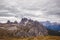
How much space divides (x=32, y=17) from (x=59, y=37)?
810 mm

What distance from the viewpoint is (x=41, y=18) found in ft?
13.1

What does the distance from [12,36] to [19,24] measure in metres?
0.33

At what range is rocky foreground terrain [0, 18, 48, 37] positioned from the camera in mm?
3906

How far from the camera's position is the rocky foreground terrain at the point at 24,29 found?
154 inches

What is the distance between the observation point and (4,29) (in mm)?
3914

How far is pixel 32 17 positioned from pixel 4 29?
2.40 ft

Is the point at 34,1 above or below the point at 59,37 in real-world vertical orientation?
above

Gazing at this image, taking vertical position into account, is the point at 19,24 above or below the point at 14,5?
below

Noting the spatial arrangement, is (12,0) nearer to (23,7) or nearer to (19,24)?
(23,7)

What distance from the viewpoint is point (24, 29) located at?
3.93 meters

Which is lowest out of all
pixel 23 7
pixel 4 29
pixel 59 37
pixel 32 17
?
pixel 59 37

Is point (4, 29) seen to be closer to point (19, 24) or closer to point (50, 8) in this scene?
point (19, 24)

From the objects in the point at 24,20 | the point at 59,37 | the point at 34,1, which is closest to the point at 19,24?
the point at 24,20

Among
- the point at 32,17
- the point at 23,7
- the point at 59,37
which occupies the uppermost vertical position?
the point at 23,7
